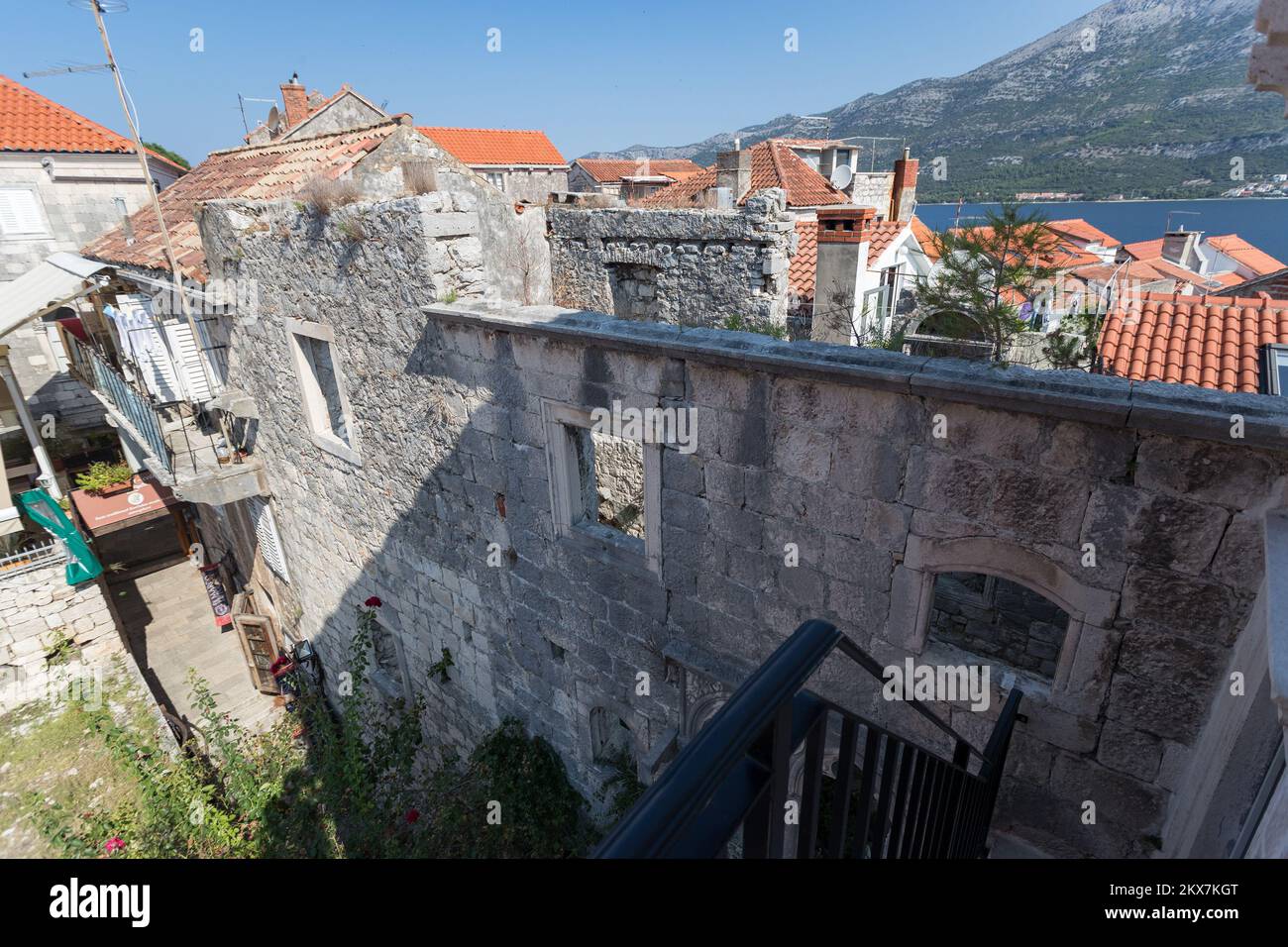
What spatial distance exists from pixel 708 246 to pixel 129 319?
8.31 meters

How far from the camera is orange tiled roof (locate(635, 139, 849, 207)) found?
13875 mm

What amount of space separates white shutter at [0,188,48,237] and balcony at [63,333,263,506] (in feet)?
30.2

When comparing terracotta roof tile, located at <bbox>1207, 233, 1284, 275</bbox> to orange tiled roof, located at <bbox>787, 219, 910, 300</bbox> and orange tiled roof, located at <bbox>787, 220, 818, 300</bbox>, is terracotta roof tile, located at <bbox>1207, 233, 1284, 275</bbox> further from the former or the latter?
orange tiled roof, located at <bbox>787, 220, 818, 300</bbox>

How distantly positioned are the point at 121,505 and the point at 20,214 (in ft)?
30.8

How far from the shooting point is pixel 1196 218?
68875 millimetres

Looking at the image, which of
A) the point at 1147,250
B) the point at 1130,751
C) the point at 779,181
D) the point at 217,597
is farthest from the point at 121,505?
the point at 1147,250

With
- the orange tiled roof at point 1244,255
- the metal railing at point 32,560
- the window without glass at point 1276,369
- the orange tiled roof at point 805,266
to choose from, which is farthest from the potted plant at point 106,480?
the orange tiled roof at point 1244,255

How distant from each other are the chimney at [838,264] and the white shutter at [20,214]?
19240 mm

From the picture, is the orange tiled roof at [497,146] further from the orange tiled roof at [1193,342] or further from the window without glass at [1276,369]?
the window without glass at [1276,369]

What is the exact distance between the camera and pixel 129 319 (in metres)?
9.21
